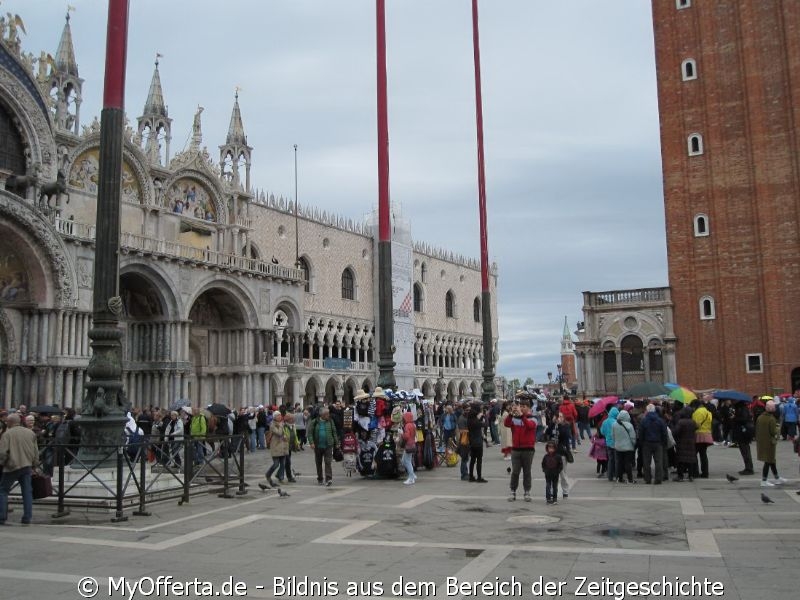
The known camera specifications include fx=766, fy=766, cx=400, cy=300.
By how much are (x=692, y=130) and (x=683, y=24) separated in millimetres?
5345

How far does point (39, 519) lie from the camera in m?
9.99

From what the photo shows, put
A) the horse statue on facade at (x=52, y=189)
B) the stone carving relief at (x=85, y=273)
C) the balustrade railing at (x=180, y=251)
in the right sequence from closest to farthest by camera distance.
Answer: the horse statue on facade at (x=52, y=189)
the stone carving relief at (x=85, y=273)
the balustrade railing at (x=180, y=251)

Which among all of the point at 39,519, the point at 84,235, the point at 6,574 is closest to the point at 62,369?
the point at 84,235

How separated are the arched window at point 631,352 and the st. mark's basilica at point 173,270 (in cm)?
A: 1594

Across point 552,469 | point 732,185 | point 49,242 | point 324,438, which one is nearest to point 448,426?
point 324,438

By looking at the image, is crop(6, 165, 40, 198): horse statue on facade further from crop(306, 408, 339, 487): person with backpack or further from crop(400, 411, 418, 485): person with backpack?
crop(400, 411, 418, 485): person with backpack

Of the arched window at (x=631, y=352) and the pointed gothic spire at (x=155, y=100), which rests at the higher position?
the pointed gothic spire at (x=155, y=100)

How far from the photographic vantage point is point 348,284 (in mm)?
48625

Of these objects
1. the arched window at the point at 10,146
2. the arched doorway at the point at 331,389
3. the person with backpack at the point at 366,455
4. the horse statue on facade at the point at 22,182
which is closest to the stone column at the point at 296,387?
the arched doorway at the point at 331,389

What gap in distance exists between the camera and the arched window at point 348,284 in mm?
48094

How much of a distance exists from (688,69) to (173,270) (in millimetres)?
26556

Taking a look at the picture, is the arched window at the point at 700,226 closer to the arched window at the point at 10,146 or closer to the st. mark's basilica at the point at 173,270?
the st. mark's basilica at the point at 173,270

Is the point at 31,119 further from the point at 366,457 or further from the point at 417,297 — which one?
the point at 417,297

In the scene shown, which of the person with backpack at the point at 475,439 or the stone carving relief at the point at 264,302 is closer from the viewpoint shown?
the person with backpack at the point at 475,439
